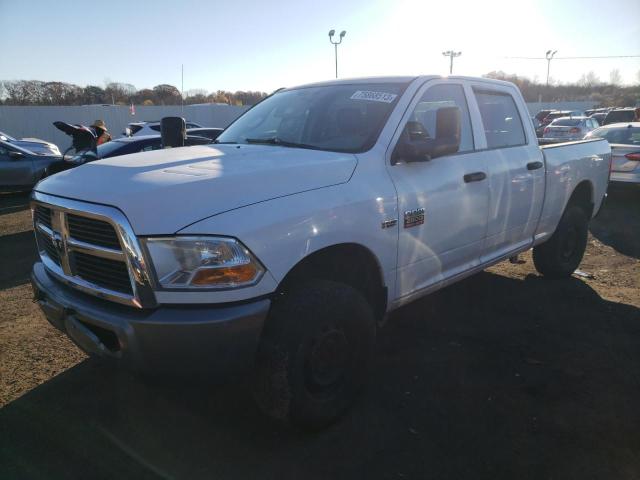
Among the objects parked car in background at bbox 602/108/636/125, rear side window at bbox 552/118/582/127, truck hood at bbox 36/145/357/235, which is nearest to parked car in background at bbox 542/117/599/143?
rear side window at bbox 552/118/582/127

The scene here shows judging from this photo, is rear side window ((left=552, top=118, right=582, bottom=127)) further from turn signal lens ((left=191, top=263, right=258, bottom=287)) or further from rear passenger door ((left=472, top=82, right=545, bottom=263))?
turn signal lens ((left=191, top=263, right=258, bottom=287))

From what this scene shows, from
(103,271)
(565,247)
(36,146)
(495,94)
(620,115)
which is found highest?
(620,115)

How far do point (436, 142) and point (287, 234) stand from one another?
50.3 inches

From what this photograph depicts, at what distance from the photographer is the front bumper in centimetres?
202

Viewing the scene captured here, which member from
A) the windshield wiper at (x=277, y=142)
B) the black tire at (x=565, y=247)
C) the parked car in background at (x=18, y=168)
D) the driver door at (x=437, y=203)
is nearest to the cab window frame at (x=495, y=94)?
the driver door at (x=437, y=203)

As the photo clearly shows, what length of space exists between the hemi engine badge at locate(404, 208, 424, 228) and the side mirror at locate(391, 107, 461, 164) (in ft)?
1.04

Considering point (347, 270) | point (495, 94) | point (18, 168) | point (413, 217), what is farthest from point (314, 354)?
point (18, 168)

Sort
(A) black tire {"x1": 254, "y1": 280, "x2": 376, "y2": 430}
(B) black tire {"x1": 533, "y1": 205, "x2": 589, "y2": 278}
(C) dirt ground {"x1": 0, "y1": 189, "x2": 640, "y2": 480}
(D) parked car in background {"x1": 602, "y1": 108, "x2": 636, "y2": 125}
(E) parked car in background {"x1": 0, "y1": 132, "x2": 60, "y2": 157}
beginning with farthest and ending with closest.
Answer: (D) parked car in background {"x1": 602, "y1": 108, "x2": 636, "y2": 125} < (E) parked car in background {"x1": 0, "y1": 132, "x2": 60, "y2": 157} < (B) black tire {"x1": 533, "y1": 205, "x2": 589, "y2": 278} < (C) dirt ground {"x1": 0, "y1": 189, "x2": 640, "y2": 480} < (A) black tire {"x1": 254, "y1": 280, "x2": 376, "y2": 430}

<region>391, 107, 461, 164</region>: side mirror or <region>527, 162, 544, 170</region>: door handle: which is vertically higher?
<region>391, 107, 461, 164</region>: side mirror

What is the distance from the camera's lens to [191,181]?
227 cm

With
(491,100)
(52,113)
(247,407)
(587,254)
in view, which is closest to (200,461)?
(247,407)

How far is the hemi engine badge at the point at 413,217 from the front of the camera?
2.89m

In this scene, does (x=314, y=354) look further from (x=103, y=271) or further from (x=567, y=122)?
(x=567, y=122)

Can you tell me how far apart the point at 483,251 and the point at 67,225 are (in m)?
2.96
